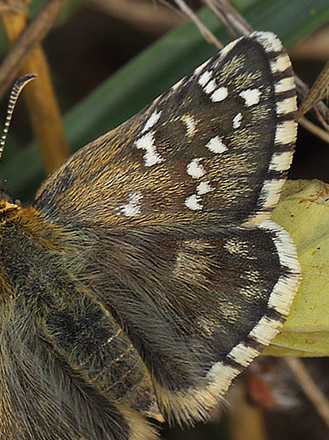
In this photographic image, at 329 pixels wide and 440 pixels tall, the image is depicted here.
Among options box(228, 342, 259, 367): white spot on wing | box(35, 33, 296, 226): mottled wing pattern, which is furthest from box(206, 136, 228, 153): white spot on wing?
box(228, 342, 259, 367): white spot on wing

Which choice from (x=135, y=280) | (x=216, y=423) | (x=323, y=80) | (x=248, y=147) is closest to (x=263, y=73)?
(x=248, y=147)

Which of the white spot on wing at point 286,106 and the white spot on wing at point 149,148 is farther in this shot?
the white spot on wing at point 149,148

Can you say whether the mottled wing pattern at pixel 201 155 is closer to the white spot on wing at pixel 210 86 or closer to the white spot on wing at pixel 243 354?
the white spot on wing at pixel 210 86

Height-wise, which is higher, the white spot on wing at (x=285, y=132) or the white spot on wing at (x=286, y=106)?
the white spot on wing at (x=286, y=106)

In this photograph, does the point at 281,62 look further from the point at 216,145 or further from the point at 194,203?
the point at 194,203

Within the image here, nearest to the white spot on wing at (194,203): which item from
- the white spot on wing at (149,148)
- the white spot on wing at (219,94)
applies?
the white spot on wing at (149,148)

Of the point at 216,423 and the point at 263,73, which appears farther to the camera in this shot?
the point at 216,423

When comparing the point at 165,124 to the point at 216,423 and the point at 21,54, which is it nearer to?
the point at 21,54

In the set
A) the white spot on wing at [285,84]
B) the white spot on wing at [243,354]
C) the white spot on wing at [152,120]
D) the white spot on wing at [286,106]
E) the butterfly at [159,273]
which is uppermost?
the white spot on wing at [152,120]
